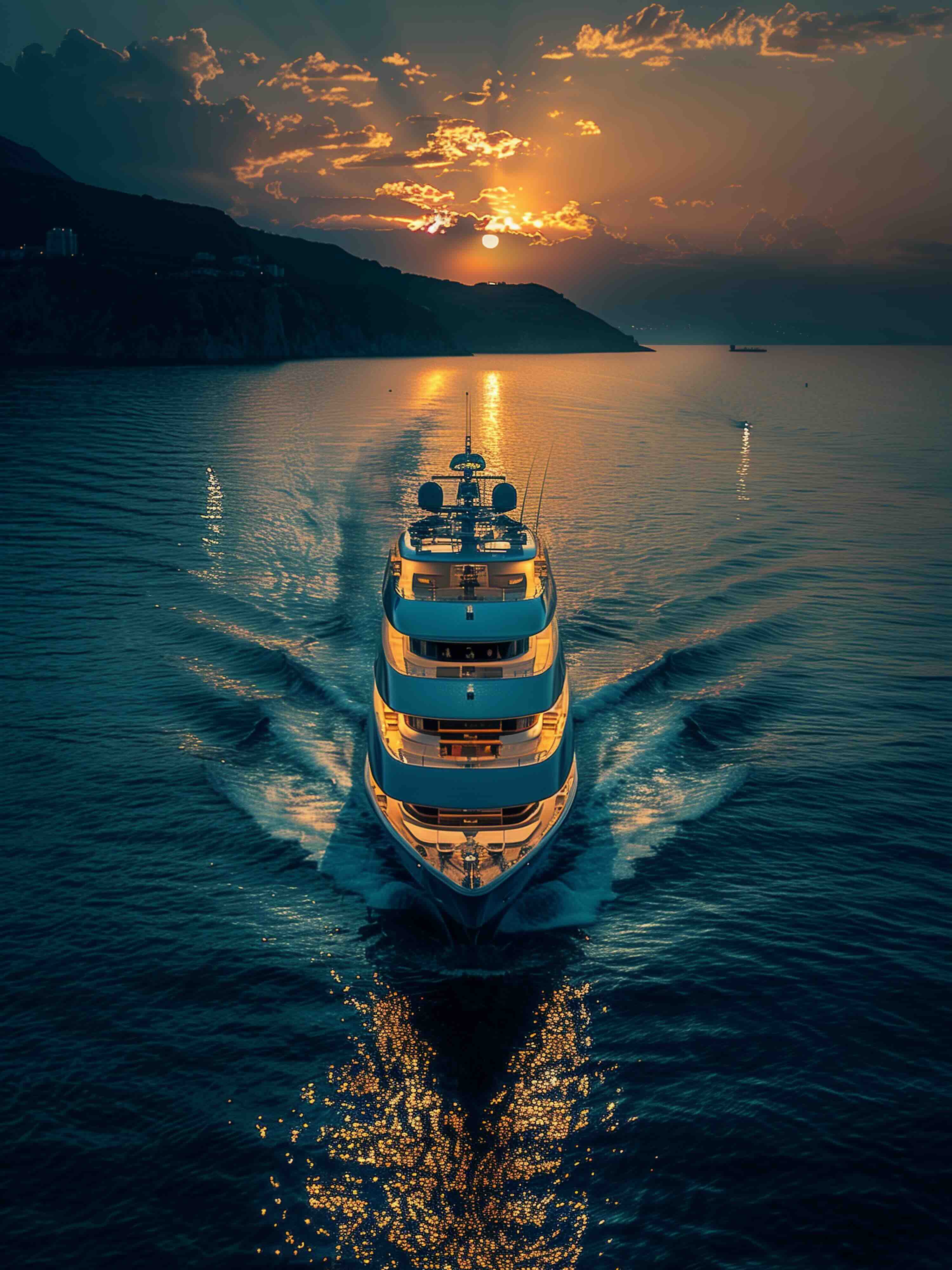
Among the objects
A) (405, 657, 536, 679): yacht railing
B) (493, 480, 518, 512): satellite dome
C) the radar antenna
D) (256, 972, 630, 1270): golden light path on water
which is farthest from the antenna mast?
(256, 972, 630, 1270): golden light path on water

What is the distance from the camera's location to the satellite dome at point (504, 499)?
119 feet

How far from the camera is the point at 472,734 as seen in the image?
25.6 m

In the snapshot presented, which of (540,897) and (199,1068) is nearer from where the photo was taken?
(199,1068)

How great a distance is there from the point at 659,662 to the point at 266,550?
3065cm

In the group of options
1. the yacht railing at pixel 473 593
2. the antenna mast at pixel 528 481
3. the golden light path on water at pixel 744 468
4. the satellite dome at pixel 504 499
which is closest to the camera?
the yacht railing at pixel 473 593

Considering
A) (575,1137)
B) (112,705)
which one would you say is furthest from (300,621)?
(575,1137)

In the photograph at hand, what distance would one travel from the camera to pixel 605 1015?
2055 cm

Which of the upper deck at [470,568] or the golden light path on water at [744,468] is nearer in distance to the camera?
the upper deck at [470,568]

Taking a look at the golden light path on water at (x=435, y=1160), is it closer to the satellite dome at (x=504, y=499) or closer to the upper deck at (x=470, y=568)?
the upper deck at (x=470, y=568)

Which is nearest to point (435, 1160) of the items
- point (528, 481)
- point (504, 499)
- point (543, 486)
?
point (504, 499)

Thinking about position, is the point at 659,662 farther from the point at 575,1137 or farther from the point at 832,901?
the point at 575,1137

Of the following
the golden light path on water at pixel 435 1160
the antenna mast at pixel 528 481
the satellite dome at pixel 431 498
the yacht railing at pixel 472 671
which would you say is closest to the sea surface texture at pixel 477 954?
the golden light path on water at pixel 435 1160

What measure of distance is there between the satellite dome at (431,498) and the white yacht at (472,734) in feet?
17.8

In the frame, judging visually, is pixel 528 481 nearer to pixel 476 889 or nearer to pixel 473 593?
pixel 473 593
